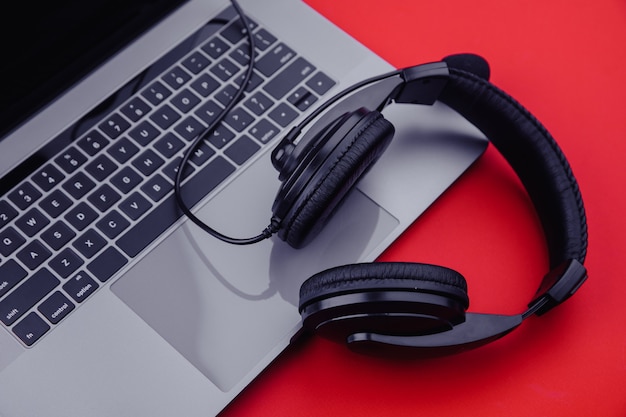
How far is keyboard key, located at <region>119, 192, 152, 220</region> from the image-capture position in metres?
0.75

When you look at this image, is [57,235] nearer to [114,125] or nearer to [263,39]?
[114,125]

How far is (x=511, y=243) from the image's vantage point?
2.60 feet

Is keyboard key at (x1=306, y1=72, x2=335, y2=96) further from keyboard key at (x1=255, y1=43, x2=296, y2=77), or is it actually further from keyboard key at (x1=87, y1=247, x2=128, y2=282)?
keyboard key at (x1=87, y1=247, x2=128, y2=282)

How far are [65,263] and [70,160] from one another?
0.42ft

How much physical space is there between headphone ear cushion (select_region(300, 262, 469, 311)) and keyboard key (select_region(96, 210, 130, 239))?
239 mm

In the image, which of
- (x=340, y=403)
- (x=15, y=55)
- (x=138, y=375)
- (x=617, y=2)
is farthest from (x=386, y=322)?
(x=617, y=2)

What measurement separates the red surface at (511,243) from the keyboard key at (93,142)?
32 centimetres

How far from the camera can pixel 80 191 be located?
29.7 inches

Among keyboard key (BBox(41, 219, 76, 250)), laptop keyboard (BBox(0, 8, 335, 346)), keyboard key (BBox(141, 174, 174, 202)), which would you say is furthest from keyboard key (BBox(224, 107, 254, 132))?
keyboard key (BBox(41, 219, 76, 250))

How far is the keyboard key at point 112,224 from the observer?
0.74 metres

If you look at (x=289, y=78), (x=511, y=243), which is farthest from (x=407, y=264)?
(x=289, y=78)

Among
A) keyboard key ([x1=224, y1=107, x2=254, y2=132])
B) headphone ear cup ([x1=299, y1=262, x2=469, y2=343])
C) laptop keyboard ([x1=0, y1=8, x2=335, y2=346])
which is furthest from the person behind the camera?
keyboard key ([x1=224, y1=107, x2=254, y2=132])

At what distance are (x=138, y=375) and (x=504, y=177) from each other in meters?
0.48

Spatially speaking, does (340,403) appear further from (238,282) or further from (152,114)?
(152,114)
